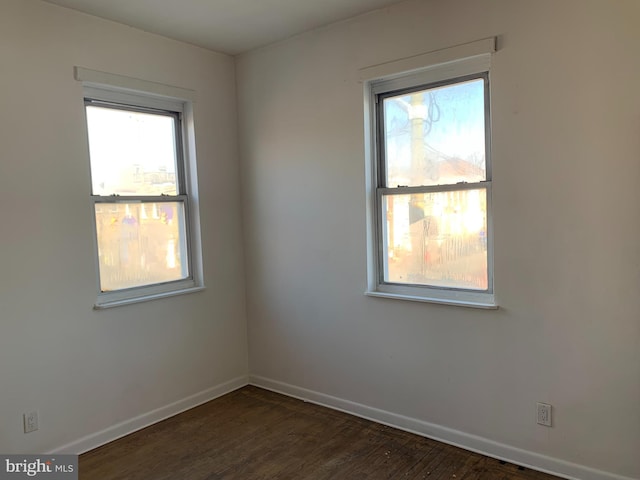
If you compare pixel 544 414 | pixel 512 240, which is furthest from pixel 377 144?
pixel 544 414

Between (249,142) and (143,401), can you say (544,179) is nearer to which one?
(249,142)

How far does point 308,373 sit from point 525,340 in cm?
170

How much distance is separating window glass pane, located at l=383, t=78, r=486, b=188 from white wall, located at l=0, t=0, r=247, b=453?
1.53 meters

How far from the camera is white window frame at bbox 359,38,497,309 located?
8.89 ft

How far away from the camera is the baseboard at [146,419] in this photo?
293cm

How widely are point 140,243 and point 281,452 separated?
176 centimetres

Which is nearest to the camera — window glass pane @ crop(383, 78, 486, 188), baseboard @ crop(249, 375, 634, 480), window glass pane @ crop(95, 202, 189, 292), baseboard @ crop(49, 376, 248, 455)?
baseboard @ crop(249, 375, 634, 480)

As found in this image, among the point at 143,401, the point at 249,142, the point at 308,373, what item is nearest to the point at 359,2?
the point at 249,142

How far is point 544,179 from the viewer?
2477 mm

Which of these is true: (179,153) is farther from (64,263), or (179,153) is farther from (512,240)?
(512,240)

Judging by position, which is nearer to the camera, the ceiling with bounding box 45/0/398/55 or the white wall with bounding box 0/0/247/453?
the white wall with bounding box 0/0/247/453

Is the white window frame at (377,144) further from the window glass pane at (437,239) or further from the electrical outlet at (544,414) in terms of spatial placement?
the electrical outlet at (544,414)

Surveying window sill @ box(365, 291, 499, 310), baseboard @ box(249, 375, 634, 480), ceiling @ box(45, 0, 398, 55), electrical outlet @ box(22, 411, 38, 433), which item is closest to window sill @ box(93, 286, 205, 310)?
electrical outlet @ box(22, 411, 38, 433)

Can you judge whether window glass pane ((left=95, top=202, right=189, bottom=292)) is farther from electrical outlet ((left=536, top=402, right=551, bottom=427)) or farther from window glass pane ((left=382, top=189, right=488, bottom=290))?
electrical outlet ((left=536, top=402, right=551, bottom=427))
